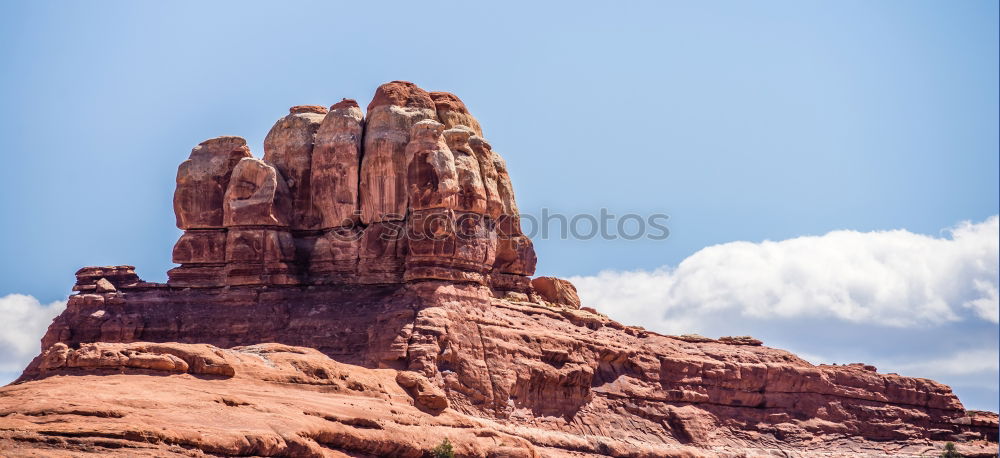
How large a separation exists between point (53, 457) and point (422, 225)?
2768 centimetres

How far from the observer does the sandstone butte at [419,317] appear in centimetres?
7519

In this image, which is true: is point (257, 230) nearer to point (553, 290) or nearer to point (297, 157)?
point (297, 157)

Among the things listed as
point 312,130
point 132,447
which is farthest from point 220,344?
point 132,447

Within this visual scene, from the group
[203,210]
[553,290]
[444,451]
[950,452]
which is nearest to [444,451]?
[444,451]

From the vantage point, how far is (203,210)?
84312 mm

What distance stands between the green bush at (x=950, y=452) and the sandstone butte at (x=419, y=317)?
135 centimetres

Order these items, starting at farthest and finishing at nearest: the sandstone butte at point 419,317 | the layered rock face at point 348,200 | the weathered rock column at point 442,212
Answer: the layered rock face at point 348,200
the weathered rock column at point 442,212
the sandstone butte at point 419,317

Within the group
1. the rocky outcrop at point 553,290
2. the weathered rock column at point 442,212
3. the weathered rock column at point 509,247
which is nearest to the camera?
the weathered rock column at point 442,212

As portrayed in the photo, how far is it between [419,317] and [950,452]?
28.4 m

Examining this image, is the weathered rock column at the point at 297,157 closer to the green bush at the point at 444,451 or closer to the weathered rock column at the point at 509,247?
the weathered rock column at the point at 509,247

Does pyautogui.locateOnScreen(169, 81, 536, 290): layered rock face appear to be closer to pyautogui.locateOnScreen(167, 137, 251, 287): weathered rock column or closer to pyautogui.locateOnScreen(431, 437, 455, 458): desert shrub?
pyautogui.locateOnScreen(167, 137, 251, 287): weathered rock column

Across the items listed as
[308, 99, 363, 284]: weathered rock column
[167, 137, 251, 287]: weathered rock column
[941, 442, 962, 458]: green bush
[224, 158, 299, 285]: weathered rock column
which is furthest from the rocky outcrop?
[941, 442, 962, 458]: green bush

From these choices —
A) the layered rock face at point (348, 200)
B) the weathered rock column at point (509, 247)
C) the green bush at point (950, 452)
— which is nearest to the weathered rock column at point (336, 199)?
the layered rock face at point (348, 200)

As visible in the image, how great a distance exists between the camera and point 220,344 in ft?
261
